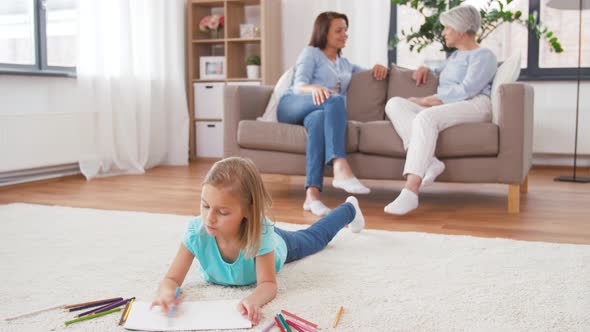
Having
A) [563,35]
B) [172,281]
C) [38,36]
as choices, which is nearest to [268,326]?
[172,281]

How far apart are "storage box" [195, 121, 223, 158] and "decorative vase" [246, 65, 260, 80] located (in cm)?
48

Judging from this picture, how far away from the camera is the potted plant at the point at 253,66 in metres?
5.20

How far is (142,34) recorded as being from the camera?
4727 millimetres

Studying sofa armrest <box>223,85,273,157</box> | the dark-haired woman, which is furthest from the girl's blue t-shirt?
sofa armrest <box>223,85,273,157</box>

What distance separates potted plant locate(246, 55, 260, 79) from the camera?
17.1 feet

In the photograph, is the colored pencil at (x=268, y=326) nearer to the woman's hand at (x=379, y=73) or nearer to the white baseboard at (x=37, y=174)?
the woman's hand at (x=379, y=73)

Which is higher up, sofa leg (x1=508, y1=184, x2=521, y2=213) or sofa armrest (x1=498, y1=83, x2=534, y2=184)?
sofa armrest (x1=498, y1=83, x2=534, y2=184)

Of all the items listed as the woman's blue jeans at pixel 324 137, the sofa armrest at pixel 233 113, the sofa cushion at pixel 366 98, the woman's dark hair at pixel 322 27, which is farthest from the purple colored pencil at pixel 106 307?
the sofa cushion at pixel 366 98

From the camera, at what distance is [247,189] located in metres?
1.38

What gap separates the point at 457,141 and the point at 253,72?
2.69m

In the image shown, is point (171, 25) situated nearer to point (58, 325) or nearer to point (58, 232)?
point (58, 232)

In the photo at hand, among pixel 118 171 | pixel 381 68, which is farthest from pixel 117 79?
pixel 381 68

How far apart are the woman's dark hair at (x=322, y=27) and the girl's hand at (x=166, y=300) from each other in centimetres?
222

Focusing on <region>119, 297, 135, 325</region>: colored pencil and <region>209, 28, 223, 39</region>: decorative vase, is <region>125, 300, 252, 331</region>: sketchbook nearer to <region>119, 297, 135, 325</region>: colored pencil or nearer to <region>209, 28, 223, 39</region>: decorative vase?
<region>119, 297, 135, 325</region>: colored pencil
